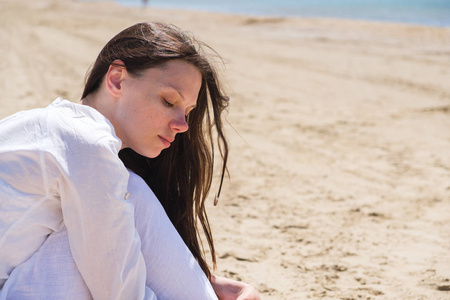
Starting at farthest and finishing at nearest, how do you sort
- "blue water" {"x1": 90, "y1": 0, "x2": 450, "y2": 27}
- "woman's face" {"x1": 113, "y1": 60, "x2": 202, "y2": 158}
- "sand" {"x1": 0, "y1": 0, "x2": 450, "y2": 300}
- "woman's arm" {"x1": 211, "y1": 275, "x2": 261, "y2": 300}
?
"blue water" {"x1": 90, "y1": 0, "x2": 450, "y2": 27}
"sand" {"x1": 0, "y1": 0, "x2": 450, "y2": 300}
"woman's arm" {"x1": 211, "y1": 275, "x2": 261, "y2": 300}
"woman's face" {"x1": 113, "y1": 60, "x2": 202, "y2": 158}

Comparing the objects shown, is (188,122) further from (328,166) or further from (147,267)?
(328,166)

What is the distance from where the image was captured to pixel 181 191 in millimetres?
1958

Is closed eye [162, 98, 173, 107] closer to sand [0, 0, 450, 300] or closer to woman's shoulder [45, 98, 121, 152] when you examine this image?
woman's shoulder [45, 98, 121, 152]

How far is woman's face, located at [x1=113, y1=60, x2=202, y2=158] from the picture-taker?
1.50 metres

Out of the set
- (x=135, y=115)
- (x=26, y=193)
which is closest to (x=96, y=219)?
(x=26, y=193)

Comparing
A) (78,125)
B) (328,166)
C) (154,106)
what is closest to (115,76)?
(154,106)

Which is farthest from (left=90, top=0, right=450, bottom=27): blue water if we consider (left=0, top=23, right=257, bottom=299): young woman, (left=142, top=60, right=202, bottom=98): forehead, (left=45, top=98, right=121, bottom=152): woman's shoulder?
(left=45, top=98, right=121, bottom=152): woman's shoulder

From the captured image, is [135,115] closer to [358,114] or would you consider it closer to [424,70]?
[358,114]

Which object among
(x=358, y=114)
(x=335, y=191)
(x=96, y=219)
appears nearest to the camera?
(x=96, y=219)

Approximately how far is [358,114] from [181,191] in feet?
14.0

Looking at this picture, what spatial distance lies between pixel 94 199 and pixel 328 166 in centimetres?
325

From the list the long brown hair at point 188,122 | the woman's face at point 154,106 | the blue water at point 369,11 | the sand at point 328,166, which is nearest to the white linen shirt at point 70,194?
the woman's face at point 154,106

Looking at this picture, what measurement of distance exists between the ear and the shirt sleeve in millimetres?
270

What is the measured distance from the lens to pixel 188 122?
1866mm
